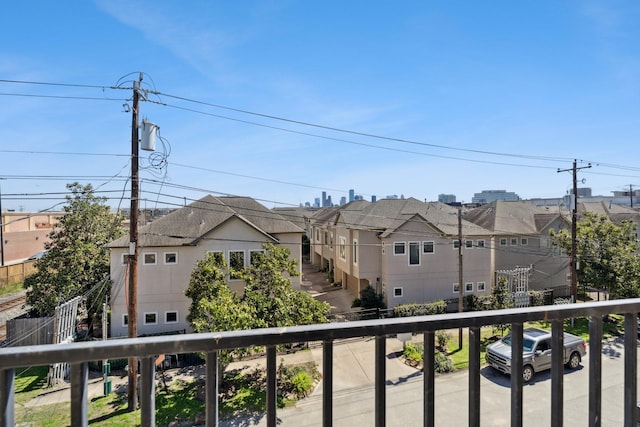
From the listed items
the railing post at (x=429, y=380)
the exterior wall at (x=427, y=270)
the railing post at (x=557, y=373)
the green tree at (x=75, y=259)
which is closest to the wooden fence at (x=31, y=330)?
the green tree at (x=75, y=259)

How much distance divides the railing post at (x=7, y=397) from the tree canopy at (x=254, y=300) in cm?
943

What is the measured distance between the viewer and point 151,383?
A: 133 centimetres

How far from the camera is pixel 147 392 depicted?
4.35ft

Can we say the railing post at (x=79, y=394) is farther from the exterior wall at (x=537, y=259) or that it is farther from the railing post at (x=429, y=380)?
the exterior wall at (x=537, y=259)

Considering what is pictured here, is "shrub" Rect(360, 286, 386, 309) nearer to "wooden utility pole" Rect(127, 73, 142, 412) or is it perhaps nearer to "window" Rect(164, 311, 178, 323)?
"window" Rect(164, 311, 178, 323)

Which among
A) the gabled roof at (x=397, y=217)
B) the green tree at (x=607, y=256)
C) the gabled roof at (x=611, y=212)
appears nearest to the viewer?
the green tree at (x=607, y=256)

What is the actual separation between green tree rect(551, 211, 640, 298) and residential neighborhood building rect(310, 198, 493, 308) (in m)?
4.72

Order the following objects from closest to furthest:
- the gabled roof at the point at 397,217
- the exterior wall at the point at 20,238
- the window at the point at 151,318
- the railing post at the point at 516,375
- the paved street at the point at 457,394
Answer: the railing post at the point at 516,375
the paved street at the point at 457,394
the window at the point at 151,318
the gabled roof at the point at 397,217
the exterior wall at the point at 20,238

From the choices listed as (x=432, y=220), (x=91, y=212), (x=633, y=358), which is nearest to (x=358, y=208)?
(x=432, y=220)

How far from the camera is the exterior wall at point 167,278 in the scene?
1612 centimetres

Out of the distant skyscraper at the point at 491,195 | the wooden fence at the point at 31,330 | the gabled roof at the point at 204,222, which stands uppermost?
the distant skyscraper at the point at 491,195

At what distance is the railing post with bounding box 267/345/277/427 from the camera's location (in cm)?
143

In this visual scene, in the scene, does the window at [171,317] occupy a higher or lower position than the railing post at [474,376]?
lower

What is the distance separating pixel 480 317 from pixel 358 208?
2514 centimetres
